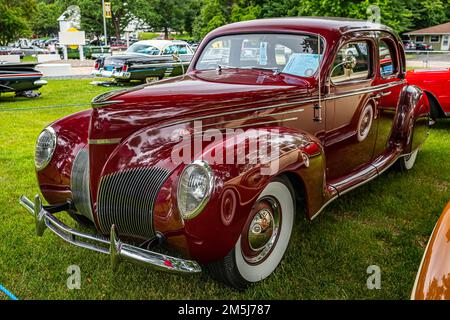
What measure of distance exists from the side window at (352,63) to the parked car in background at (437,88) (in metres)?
3.53

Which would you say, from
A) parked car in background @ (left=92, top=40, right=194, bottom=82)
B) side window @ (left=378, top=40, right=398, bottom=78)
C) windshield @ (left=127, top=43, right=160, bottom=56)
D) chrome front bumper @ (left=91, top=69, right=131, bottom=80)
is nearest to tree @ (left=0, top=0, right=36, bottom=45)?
windshield @ (left=127, top=43, right=160, bottom=56)

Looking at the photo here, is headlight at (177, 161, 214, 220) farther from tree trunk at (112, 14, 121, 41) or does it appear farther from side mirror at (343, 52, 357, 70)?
tree trunk at (112, 14, 121, 41)

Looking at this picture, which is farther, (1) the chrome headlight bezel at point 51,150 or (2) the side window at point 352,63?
(2) the side window at point 352,63

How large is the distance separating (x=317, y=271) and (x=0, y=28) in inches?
1398

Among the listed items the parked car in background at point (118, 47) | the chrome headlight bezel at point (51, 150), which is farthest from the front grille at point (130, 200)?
the parked car in background at point (118, 47)

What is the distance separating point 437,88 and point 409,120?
2883mm

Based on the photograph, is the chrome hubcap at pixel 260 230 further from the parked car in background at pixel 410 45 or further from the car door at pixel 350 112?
the parked car in background at pixel 410 45

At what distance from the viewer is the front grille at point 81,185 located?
2.97 metres

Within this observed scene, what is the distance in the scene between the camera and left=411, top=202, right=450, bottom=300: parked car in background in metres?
1.77

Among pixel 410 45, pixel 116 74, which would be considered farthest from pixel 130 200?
pixel 410 45

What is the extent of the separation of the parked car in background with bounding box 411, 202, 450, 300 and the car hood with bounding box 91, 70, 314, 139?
Result: 5.13ft

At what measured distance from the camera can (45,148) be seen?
335 cm

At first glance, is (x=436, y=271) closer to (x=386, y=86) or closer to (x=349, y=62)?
→ (x=349, y=62)

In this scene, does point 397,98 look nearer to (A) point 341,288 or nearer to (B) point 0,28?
(A) point 341,288
